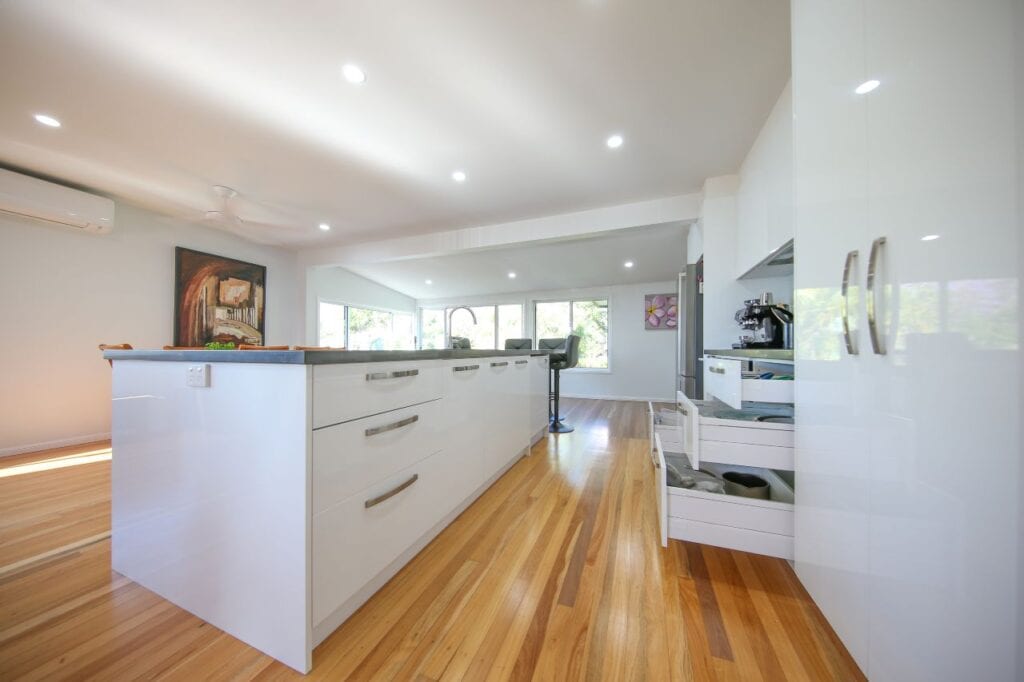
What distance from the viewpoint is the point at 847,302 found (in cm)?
82

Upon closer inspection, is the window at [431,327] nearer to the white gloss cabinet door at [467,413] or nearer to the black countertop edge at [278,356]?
the white gloss cabinet door at [467,413]

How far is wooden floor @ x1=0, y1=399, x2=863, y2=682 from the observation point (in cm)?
82

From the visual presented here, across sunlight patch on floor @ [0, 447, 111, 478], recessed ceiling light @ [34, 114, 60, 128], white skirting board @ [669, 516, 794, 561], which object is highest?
recessed ceiling light @ [34, 114, 60, 128]

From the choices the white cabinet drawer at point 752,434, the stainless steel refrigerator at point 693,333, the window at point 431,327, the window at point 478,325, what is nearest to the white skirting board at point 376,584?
the white cabinet drawer at point 752,434

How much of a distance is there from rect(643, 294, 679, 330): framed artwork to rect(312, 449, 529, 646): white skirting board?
15.3 feet

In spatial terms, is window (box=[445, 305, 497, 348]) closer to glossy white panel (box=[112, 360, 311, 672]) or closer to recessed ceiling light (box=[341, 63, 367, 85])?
recessed ceiling light (box=[341, 63, 367, 85])

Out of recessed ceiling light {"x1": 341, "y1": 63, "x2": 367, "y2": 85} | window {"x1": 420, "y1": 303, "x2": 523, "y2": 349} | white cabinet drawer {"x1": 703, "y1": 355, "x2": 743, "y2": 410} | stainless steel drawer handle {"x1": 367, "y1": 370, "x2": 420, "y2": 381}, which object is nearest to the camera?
stainless steel drawer handle {"x1": 367, "y1": 370, "x2": 420, "y2": 381}

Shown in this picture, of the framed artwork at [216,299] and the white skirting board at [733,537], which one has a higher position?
the framed artwork at [216,299]

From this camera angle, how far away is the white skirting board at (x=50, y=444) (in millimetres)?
2668

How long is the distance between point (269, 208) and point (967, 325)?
4621mm

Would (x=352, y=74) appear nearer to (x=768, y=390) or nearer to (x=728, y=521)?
(x=768, y=390)

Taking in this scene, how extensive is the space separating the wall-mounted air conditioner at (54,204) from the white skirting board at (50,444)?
1956mm

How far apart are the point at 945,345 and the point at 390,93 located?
2437mm

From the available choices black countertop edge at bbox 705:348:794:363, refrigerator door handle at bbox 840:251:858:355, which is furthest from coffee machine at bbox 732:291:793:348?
refrigerator door handle at bbox 840:251:858:355
